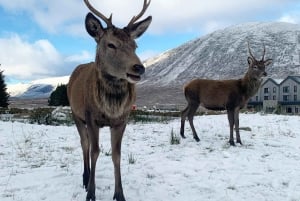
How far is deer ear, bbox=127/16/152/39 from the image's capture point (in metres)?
6.03

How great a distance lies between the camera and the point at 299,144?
1131 cm

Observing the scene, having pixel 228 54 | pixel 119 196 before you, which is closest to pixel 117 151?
pixel 119 196

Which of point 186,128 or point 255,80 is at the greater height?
point 255,80

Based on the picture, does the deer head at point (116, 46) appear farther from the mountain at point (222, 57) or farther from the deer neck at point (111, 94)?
the mountain at point (222, 57)

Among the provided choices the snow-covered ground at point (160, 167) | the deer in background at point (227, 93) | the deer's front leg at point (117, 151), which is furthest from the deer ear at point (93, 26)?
the deer in background at point (227, 93)

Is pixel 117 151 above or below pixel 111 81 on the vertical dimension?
below

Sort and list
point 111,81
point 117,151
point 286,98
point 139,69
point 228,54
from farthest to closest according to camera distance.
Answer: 1. point 228,54
2. point 286,98
3. point 117,151
4. point 111,81
5. point 139,69

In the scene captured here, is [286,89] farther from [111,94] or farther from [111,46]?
[111,46]

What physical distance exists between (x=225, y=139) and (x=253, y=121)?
198 inches

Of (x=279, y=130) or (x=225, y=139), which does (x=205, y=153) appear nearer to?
(x=225, y=139)

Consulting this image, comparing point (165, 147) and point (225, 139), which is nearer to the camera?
point (165, 147)

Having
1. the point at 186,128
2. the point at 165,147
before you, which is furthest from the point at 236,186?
the point at 186,128

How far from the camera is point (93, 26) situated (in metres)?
5.92

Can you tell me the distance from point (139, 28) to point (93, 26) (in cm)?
72
